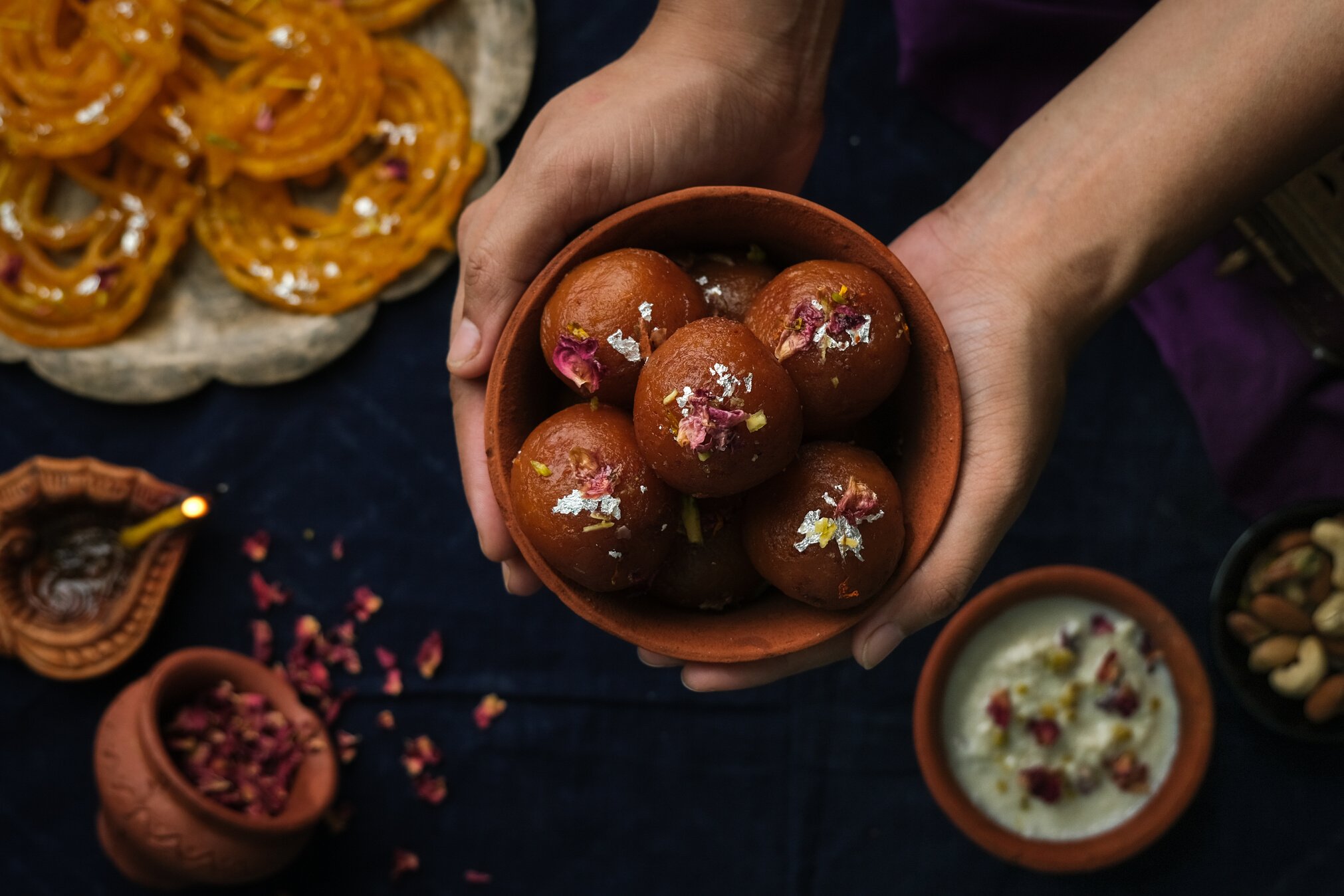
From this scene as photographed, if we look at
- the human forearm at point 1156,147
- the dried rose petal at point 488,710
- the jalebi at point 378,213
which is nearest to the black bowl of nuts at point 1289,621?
the human forearm at point 1156,147

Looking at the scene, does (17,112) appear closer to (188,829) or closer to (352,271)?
(352,271)

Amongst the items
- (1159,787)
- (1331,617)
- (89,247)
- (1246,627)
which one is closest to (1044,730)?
(1159,787)

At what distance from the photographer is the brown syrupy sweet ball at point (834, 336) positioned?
3.27ft

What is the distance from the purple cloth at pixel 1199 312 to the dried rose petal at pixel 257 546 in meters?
1.38

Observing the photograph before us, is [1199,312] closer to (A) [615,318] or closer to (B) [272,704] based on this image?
(A) [615,318]

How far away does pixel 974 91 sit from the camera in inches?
73.0

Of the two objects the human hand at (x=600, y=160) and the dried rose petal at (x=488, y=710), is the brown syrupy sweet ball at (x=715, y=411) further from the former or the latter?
the dried rose petal at (x=488, y=710)

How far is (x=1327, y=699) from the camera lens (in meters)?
1.64

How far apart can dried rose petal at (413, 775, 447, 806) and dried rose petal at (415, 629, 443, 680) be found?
17 centimetres

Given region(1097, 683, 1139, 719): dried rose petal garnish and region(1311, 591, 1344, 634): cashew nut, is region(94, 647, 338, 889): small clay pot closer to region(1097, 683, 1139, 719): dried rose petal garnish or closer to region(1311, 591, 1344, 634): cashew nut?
region(1097, 683, 1139, 719): dried rose petal garnish

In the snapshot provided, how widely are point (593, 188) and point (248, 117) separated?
0.84 m

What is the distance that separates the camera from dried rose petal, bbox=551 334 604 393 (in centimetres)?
102

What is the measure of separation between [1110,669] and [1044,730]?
0.15 meters

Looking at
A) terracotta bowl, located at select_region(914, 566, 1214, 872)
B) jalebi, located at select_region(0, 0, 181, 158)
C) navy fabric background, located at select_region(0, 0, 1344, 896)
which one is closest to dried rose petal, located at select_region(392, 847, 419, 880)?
navy fabric background, located at select_region(0, 0, 1344, 896)
